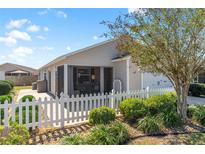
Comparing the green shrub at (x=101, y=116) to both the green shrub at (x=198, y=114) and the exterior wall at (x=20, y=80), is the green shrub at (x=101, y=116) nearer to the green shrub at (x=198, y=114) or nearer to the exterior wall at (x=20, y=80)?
the green shrub at (x=198, y=114)

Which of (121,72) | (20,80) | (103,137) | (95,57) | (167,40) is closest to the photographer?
(103,137)

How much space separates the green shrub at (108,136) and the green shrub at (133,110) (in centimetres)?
166

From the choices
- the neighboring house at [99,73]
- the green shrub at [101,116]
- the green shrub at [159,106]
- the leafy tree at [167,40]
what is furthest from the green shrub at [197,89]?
the green shrub at [101,116]

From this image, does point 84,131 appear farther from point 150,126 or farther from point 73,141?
point 150,126

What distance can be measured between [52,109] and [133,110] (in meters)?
2.91

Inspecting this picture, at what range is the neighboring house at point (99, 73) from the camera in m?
14.0

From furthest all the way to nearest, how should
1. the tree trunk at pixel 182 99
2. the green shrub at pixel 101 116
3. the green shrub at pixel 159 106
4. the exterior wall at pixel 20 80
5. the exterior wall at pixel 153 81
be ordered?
1. the exterior wall at pixel 20 80
2. the exterior wall at pixel 153 81
3. the green shrub at pixel 159 106
4. the tree trunk at pixel 182 99
5. the green shrub at pixel 101 116

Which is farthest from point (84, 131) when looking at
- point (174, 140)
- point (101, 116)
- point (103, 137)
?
point (174, 140)

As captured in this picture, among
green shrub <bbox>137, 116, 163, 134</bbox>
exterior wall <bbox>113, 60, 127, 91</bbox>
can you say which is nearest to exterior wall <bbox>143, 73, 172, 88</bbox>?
exterior wall <bbox>113, 60, 127, 91</bbox>

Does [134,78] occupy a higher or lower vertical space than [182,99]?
higher

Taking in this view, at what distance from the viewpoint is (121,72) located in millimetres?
14977

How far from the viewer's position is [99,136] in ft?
18.3

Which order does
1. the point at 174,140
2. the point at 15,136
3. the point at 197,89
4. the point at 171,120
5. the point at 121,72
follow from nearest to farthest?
the point at 15,136 < the point at 174,140 < the point at 171,120 < the point at 121,72 < the point at 197,89

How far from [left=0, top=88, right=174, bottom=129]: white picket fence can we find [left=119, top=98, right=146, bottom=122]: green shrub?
4.23 ft
